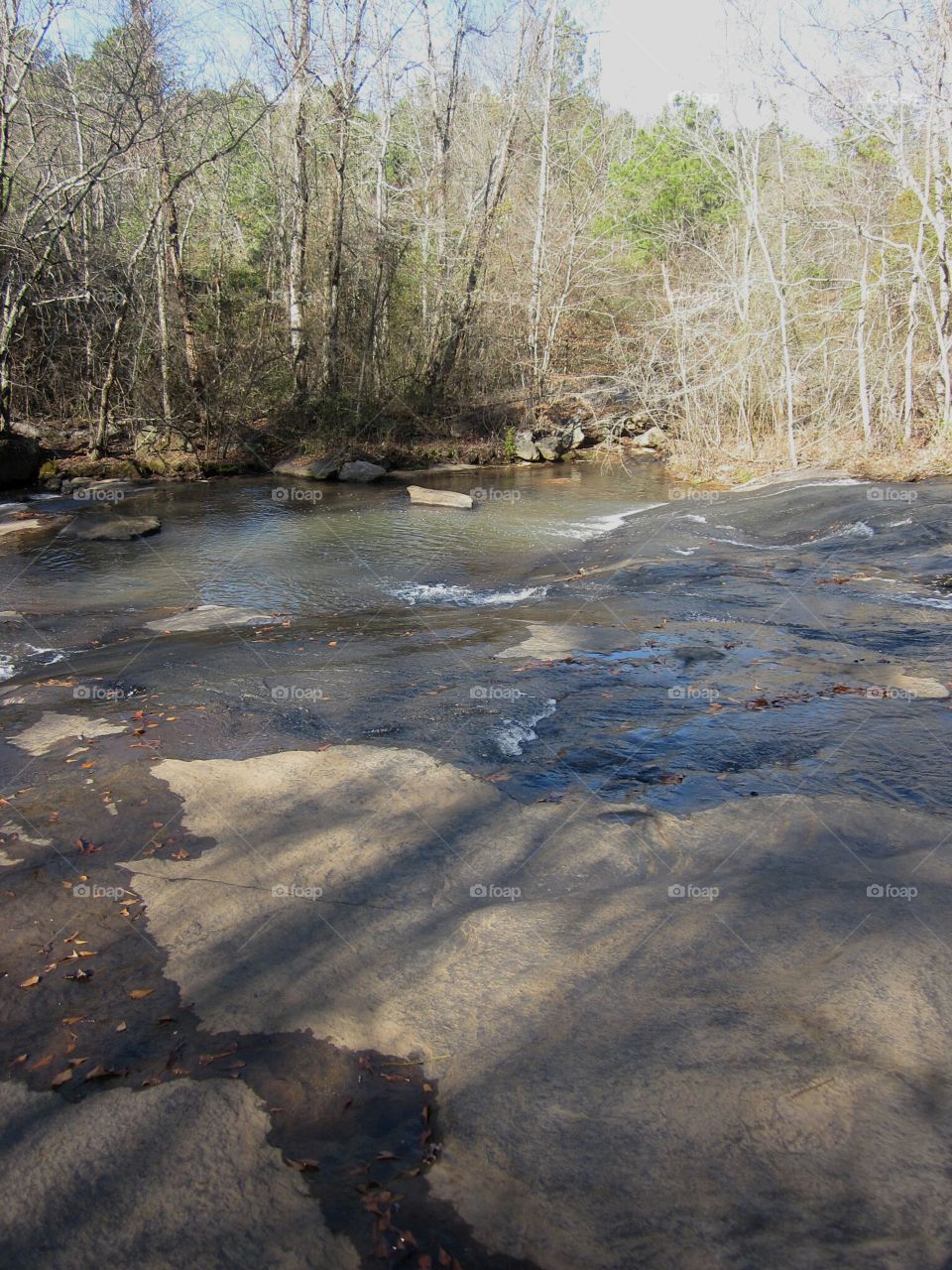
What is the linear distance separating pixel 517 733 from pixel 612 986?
2792mm

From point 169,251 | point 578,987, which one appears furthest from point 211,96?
point 578,987

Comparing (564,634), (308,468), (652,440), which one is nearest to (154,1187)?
(564,634)

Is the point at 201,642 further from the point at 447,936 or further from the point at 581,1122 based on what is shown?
the point at 581,1122

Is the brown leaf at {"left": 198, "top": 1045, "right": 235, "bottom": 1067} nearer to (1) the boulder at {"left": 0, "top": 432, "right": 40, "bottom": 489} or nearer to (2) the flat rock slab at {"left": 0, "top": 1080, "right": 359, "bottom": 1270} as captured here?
(2) the flat rock slab at {"left": 0, "top": 1080, "right": 359, "bottom": 1270}

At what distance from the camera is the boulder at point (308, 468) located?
72.7ft

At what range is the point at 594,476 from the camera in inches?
903

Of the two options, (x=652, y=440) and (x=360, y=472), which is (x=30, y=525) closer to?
(x=360, y=472)

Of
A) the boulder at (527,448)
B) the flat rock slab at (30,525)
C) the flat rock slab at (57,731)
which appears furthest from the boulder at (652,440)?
the flat rock slab at (57,731)

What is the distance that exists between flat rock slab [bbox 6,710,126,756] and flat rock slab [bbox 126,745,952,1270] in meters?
1.11

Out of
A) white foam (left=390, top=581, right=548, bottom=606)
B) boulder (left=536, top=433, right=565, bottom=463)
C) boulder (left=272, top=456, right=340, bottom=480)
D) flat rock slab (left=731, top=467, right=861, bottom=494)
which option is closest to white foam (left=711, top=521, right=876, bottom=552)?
flat rock slab (left=731, top=467, right=861, bottom=494)

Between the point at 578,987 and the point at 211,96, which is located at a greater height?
the point at 211,96

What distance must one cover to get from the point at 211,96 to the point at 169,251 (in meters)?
3.62

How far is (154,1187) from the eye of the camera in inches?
107

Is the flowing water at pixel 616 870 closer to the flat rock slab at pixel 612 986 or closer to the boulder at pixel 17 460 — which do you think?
the flat rock slab at pixel 612 986
